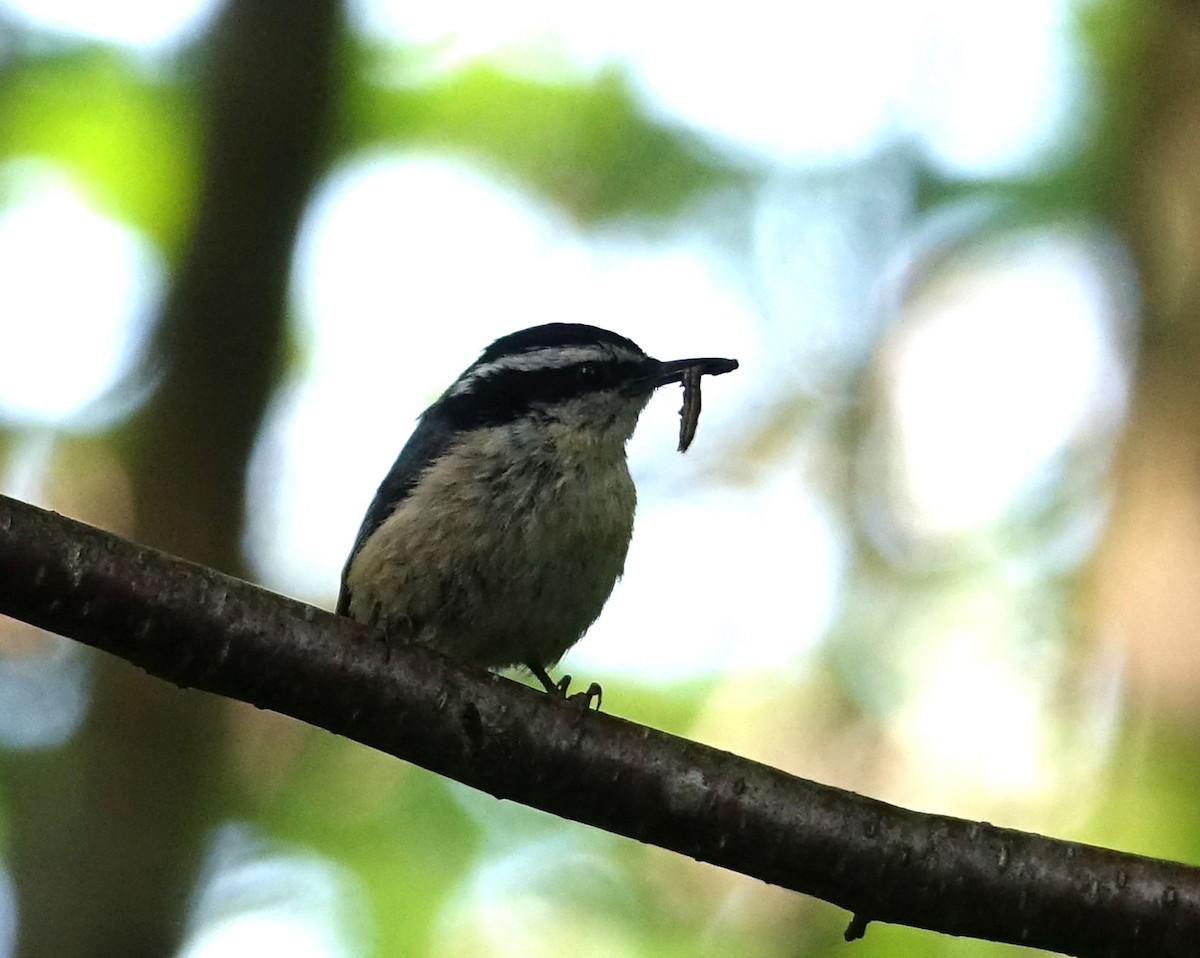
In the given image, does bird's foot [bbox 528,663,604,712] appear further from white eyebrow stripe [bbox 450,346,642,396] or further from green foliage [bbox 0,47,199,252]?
green foliage [bbox 0,47,199,252]

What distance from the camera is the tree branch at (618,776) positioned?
131 inches

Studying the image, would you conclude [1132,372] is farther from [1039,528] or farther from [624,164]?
[624,164]

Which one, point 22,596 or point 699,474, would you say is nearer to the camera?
point 22,596

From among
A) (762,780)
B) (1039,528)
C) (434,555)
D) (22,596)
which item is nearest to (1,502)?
(22,596)

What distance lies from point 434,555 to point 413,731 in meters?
0.96

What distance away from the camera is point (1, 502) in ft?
10.7

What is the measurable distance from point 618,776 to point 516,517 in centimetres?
114

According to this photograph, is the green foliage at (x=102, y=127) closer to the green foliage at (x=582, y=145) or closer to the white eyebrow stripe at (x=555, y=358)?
the green foliage at (x=582, y=145)

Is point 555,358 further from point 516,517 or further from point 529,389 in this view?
point 516,517

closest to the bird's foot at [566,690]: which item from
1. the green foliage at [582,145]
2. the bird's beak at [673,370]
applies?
the bird's beak at [673,370]

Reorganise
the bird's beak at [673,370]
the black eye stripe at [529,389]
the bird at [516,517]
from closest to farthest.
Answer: the bird at [516,517], the black eye stripe at [529,389], the bird's beak at [673,370]

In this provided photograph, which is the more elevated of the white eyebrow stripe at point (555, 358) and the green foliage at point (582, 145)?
the green foliage at point (582, 145)

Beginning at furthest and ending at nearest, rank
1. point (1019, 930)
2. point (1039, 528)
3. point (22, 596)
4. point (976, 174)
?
point (976, 174) < point (1039, 528) < point (1019, 930) < point (22, 596)

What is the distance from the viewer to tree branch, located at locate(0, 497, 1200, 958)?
3340 millimetres
